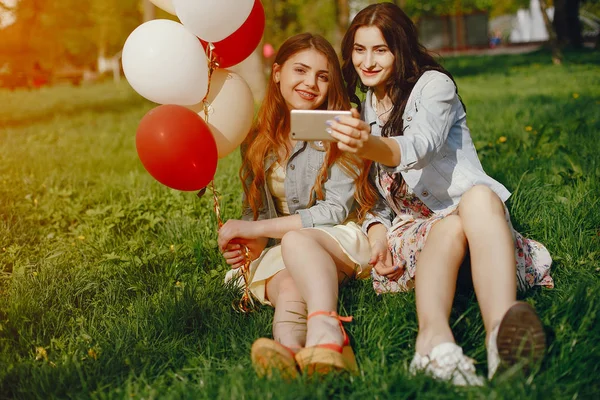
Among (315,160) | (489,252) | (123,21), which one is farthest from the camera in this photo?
(123,21)

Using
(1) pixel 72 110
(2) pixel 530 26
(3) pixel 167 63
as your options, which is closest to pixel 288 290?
(3) pixel 167 63

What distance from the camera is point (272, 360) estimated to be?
1.81 m

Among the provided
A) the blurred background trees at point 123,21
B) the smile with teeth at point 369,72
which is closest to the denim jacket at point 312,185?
the smile with teeth at point 369,72

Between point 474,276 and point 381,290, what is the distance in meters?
0.52

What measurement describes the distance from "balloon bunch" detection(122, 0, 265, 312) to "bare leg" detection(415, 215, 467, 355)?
0.79 m

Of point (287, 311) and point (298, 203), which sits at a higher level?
point (298, 203)

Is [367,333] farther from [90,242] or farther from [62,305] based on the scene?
[90,242]

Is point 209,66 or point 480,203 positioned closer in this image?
point 480,203

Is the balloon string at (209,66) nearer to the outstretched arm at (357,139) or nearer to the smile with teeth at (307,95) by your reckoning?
the smile with teeth at (307,95)

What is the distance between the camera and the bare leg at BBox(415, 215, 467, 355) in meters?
1.88

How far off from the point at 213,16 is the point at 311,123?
75 centimetres

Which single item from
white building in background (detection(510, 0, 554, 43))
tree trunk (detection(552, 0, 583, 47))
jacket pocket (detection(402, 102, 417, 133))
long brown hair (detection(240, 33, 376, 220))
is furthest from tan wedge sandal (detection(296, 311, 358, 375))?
white building in background (detection(510, 0, 554, 43))

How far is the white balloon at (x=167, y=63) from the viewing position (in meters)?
2.32

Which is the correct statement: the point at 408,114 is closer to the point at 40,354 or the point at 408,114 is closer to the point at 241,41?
the point at 241,41
